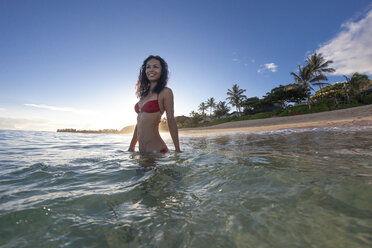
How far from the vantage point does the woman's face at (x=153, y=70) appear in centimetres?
308

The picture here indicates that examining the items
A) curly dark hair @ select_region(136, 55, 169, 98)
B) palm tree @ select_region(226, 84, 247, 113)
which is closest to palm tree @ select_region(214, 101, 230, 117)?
palm tree @ select_region(226, 84, 247, 113)

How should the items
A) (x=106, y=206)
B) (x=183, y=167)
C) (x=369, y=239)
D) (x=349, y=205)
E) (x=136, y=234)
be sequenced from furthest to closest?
(x=183, y=167)
(x=106, y=206)
(x=349, y=205)
(x=136, y=234)
(x=369, y=239)

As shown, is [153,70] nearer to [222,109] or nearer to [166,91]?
[166,91]

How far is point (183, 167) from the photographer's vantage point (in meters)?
2.18

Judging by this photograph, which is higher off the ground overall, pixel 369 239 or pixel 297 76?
pixel 297 76

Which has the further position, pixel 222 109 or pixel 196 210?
pixel 222 109

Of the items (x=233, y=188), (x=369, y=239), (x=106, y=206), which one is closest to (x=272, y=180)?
(x=233, y=188)

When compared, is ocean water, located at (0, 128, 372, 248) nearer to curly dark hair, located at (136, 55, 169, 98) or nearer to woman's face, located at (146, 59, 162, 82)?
curly dark hair, located at (136, 55, 169, 98)

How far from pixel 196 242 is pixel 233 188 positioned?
0.72m

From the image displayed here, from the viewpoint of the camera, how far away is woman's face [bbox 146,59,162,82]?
3078mm

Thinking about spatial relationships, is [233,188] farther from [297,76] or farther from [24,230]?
[297,76]

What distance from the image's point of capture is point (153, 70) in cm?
308

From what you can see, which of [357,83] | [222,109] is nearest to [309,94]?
[357,83]

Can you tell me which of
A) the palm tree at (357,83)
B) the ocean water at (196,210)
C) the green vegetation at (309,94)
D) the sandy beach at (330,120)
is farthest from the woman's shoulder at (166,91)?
the palm tree at (357,83)
